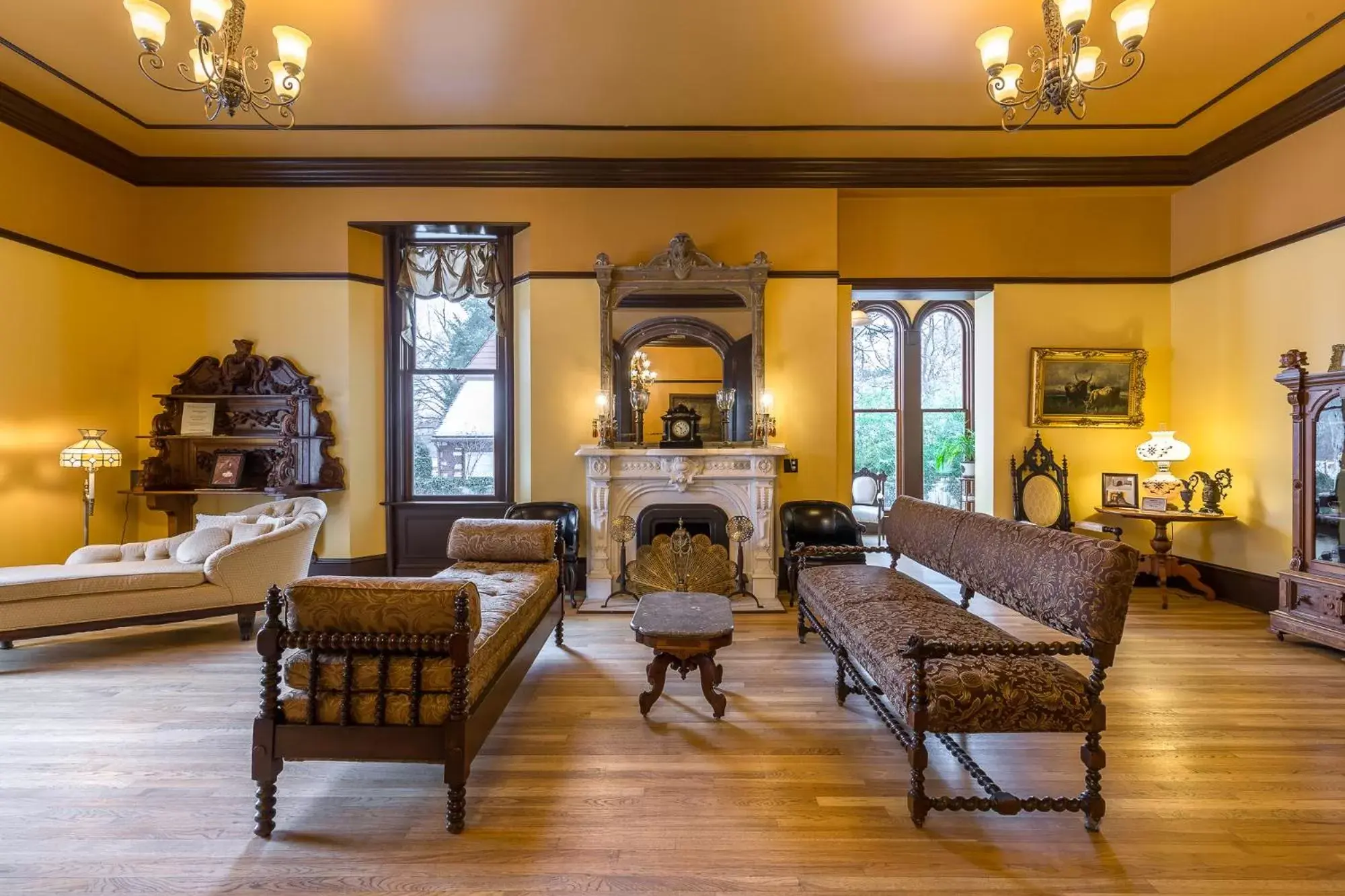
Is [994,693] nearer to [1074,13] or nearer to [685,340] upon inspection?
[1074,13]

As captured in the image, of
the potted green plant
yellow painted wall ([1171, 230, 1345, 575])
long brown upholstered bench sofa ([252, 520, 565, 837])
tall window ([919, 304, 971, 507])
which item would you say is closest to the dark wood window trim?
long brown upholstered bench sofa ([252, 520, 565, 837])

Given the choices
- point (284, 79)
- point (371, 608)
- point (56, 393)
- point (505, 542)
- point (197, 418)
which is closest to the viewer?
point (371, 608)

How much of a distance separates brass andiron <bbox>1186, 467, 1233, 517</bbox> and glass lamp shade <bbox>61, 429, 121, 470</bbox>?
9.24 metres

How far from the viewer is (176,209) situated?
570 centimetres

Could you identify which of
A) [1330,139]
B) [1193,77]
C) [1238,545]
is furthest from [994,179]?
[1238,545]

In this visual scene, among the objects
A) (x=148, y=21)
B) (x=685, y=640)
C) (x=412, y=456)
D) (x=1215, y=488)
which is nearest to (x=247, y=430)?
(x=412, y=456)

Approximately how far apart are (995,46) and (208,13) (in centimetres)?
407

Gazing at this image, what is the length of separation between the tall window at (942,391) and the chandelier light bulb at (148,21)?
872 centimetres

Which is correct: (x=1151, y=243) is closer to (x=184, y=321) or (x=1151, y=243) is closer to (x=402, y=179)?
(x=402, y=179)

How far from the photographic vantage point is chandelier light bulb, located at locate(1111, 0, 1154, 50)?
2.93 meters

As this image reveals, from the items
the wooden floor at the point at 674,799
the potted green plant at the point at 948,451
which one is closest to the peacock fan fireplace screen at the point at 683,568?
the wooden floor at the point at 674,799

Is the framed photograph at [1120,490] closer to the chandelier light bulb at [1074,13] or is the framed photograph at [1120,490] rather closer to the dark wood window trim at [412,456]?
the chandelier light bulb at [1074,13]

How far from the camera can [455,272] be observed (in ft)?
19.7

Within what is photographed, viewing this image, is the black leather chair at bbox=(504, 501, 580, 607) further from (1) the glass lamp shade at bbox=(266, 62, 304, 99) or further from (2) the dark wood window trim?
(1) the glass lamp shade at bbox=(266, 62, 304, 99)
